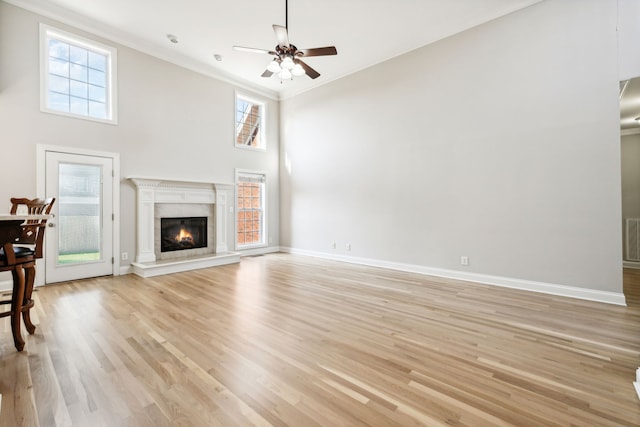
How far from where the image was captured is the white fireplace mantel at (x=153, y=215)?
493 cm

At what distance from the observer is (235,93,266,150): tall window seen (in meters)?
6.78

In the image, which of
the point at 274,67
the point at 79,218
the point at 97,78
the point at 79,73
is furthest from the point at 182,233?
the point at 274,67

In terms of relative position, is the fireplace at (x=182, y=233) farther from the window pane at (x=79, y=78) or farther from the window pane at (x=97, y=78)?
the window pane at (x=97, y=78)

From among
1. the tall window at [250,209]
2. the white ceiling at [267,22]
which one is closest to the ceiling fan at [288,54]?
the white ceiling at [267,22]

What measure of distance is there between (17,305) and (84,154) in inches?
120

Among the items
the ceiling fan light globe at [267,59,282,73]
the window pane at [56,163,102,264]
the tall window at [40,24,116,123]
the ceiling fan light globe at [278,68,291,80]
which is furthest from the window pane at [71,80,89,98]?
the ceiling fan light globe at [278,68,291,80]

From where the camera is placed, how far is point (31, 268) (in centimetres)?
245

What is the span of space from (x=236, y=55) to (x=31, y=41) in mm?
3004

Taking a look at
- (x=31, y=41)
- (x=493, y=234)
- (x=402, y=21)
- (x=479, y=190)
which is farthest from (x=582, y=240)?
(x=31, y=41)

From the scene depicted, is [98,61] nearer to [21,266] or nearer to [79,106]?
[79,106]

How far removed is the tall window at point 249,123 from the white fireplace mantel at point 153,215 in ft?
4.88

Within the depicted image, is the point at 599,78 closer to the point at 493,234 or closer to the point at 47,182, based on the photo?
the point at 493,234

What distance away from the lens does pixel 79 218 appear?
4.42 meters

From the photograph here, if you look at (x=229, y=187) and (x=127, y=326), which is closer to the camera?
(x=127, y=326)
